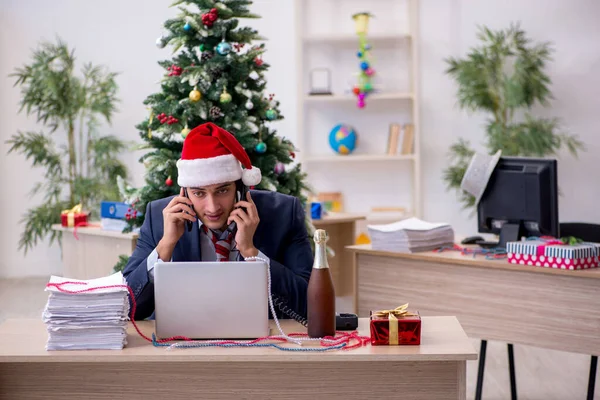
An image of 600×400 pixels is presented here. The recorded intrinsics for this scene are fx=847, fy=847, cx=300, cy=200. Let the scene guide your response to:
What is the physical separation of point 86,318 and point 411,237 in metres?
2.02

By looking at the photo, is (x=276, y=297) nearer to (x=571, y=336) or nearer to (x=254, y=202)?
(x=254, y=202)

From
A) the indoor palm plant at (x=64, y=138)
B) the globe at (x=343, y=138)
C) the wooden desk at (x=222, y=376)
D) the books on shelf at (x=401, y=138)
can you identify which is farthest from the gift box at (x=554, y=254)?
the indoor palm plant at (x=64, y=138)

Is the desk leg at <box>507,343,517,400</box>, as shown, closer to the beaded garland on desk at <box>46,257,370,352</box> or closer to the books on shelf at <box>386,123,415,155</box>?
the beaded garland on desk at <box>46,257,370,352</box>

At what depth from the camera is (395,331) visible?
6.54 ft

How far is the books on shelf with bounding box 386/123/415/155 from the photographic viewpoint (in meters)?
6.88

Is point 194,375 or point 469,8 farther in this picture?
point 469,8

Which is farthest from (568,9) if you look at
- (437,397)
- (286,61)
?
(437,397)

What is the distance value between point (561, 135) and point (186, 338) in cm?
511

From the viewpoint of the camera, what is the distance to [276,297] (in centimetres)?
229

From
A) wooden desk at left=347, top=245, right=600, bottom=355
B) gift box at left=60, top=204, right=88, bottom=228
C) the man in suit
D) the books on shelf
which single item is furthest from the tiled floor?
gift box at left=60, top=204, right=88, bottom=228

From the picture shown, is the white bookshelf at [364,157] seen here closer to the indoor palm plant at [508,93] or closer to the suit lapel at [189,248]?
the indoor palm plant at [508,93]

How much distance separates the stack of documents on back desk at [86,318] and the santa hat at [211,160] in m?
0.46

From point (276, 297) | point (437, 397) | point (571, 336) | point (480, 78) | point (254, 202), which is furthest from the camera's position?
point (480, 78)

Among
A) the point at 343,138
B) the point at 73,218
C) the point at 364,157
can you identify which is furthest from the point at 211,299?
the point at 343,138
